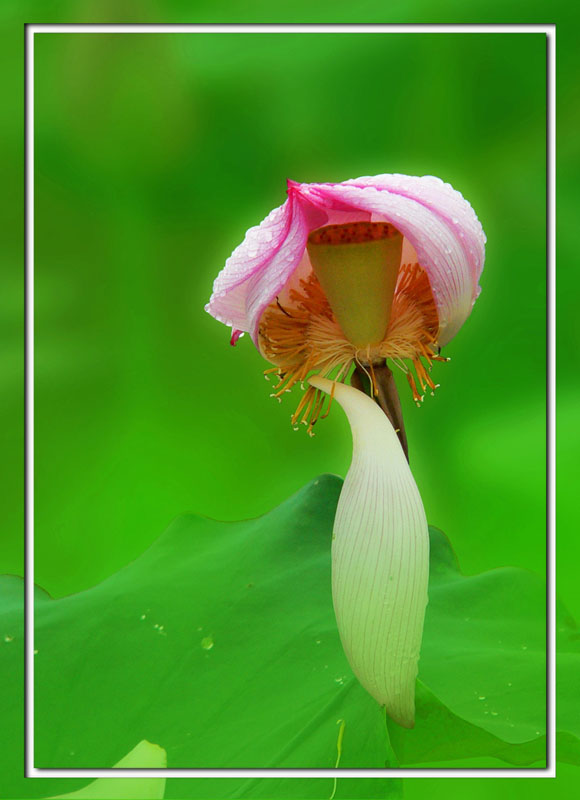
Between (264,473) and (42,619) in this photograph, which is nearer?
(42,619)

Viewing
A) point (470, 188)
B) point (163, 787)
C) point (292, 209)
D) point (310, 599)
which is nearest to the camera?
point (292, 209)

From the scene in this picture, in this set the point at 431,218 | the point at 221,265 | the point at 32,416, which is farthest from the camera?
the point at 221,265

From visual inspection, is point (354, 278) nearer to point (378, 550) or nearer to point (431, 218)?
point (431, 218)

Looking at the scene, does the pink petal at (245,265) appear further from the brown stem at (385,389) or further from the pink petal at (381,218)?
the brown stem at (385,389)

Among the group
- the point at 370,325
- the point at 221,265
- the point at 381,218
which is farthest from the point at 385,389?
the point at 221,265

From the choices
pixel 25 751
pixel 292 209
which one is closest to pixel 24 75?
pixel 292 209

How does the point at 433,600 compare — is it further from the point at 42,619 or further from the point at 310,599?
the point at 42,619
